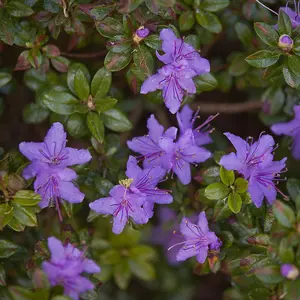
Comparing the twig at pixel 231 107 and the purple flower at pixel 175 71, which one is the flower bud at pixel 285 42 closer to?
the purple flower at pixel 175 71

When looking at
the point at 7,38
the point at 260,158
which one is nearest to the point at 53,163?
the point at 7,38

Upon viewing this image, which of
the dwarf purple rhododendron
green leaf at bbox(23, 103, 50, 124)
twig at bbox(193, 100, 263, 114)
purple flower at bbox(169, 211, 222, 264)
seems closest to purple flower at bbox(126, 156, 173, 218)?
the dwarf purple rhododendron

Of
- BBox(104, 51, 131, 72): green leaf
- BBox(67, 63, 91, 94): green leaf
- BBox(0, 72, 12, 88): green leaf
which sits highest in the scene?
BBox(104, 51, 131, 72): green leaf

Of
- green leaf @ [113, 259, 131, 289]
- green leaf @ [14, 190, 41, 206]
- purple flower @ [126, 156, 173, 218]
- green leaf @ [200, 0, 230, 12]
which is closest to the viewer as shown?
green leaf @ [14, 190, 41, 206]

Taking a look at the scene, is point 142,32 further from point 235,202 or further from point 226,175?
point 235,202

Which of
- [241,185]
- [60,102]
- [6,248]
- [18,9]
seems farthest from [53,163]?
[241,185]

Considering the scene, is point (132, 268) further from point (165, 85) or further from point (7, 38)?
point (7, 38)

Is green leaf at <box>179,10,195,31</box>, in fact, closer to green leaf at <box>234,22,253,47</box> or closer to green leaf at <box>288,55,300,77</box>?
green leaf at <box>234,22,253,47</box>
